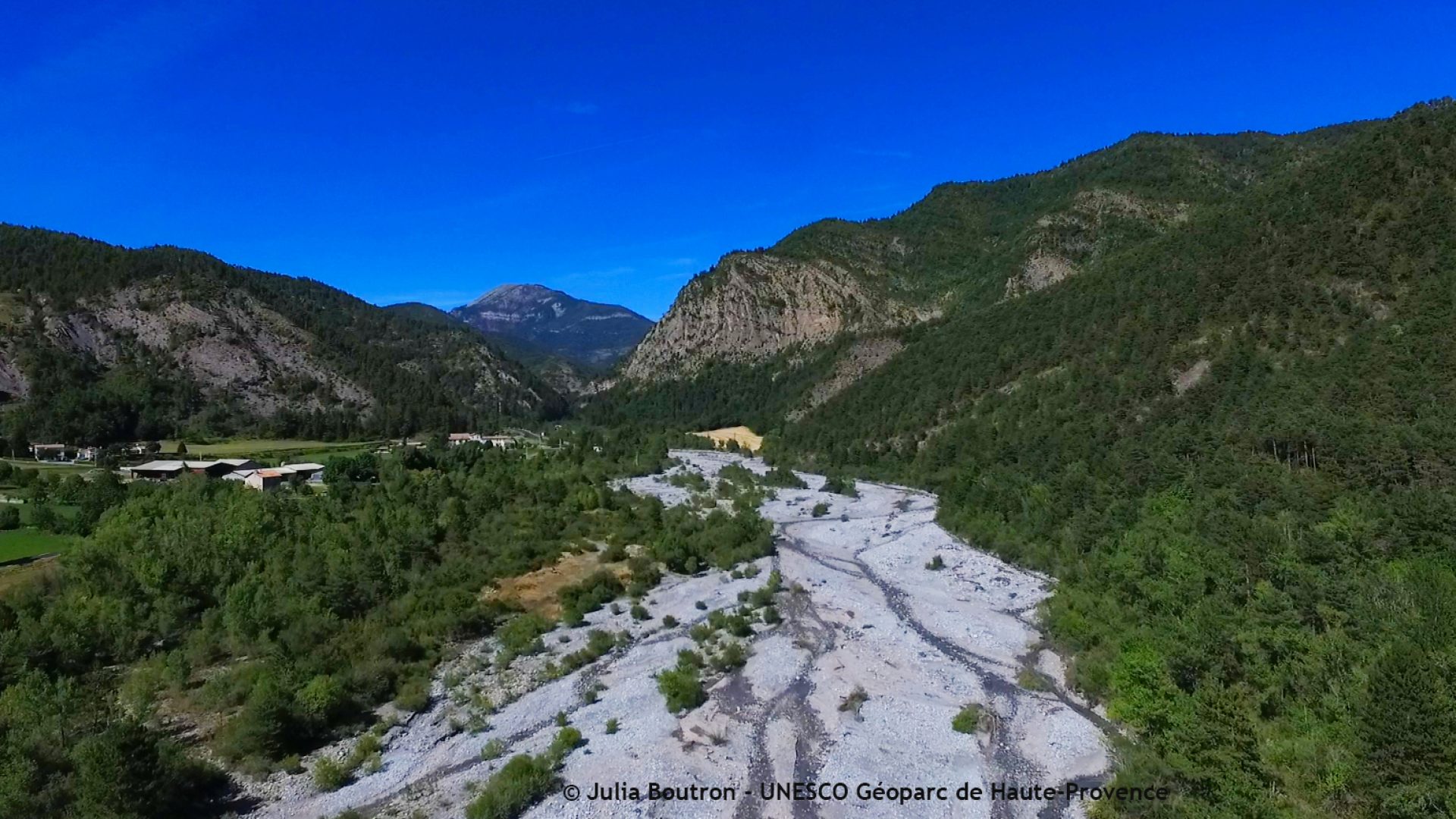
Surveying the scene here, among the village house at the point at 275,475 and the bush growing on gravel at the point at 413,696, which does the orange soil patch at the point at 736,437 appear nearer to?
the village house at the point at 275,475

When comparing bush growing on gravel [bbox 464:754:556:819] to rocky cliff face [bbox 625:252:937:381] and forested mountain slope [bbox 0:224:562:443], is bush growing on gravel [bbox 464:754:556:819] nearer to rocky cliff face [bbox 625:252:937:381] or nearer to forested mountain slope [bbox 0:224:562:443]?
forested mountain slope [bbox 0:224:562:443]

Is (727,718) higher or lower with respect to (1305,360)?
lower

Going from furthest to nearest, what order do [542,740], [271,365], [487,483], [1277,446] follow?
[271,365] < [487,483] < [1277,446] < [542,740]

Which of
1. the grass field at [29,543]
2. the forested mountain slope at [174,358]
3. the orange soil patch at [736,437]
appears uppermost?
the forested mountain slope at [174,358]

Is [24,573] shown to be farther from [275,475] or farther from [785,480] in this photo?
[785,480]

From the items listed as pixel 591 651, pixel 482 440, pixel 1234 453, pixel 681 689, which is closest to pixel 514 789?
pixel 681 689

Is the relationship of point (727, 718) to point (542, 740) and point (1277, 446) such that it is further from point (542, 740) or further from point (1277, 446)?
point (1277, 446)

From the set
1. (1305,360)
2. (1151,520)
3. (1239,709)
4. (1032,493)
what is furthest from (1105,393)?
(1239,709)

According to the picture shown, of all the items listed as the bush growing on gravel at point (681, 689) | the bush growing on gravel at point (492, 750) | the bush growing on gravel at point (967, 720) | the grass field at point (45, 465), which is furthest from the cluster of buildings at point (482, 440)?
the bush growing on gravel at point (967, 720)

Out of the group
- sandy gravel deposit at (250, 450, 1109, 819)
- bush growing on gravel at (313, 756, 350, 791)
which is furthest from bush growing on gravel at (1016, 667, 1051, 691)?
bush growing on gravel at (313, 756, 350, 791)
